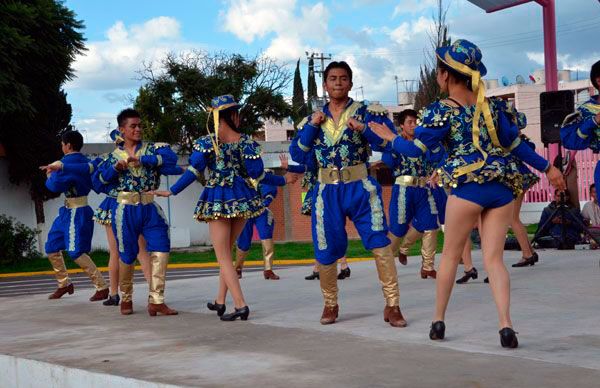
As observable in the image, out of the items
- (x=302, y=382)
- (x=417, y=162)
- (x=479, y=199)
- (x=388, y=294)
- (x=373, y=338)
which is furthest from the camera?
(x=417, y=162)

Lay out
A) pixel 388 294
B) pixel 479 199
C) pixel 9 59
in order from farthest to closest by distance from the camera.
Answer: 1. pixel 9 59
2. pixel 388 294
3. pixel 479 199

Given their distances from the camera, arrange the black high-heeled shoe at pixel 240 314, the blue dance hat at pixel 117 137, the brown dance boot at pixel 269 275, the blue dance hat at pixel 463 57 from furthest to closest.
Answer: the brown dance boot at pixel 269 275 → the blue dance hat at pixel 117 137 → the black high-heeled shoe at pixel 240 314 → the blue dance hat at pixel 463 57

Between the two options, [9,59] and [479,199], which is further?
[9,59]

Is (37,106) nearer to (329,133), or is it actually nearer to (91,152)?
(91,152)

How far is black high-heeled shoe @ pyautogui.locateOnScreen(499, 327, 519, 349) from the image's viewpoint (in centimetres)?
659

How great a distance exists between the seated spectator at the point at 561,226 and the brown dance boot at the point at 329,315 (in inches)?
322

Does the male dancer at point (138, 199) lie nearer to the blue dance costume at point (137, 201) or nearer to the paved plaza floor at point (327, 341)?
the blue dance costume at point (137, 201)

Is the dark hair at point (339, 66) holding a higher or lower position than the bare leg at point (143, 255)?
higher

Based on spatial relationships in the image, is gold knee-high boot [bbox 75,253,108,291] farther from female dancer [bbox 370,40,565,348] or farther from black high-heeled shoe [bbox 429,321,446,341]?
female dancer [bbox 370,40,565,348]

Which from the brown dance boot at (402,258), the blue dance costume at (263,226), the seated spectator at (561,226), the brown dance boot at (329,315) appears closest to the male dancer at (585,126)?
the brown dance boot at (329,315)

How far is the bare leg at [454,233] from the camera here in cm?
680

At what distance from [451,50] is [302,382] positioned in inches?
104

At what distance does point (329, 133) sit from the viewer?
834cm

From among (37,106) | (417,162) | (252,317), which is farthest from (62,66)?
(252,317)
